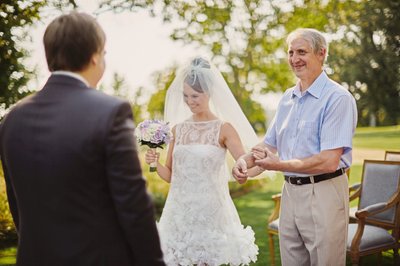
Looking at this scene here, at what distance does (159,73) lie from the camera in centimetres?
2434

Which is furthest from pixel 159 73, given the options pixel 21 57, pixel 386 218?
pixel 386 218

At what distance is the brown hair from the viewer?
172cm

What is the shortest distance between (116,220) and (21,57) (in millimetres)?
5862

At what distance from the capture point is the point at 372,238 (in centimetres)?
463

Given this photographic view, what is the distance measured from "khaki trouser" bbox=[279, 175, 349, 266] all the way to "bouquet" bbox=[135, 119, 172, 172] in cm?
116

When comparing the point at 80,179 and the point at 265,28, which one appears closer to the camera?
the point at 80,179

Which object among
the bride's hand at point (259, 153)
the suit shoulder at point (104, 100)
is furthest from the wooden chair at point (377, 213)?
the suit shoulder at point (104, 100)

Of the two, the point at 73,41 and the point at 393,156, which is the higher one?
the point at 73,41

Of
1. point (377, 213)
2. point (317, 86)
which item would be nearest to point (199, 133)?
point (317, 86)

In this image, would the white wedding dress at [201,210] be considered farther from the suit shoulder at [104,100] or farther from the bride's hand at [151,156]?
the suit shoulder at [104,100]

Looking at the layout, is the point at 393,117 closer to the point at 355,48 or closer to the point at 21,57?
the point at 355,48

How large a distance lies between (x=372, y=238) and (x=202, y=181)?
203 centimetres

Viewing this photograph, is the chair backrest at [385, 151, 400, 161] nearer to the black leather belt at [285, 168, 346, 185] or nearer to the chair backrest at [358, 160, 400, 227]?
the chair backrest at [358, 160, 400, 227]

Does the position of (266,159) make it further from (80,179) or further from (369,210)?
(369,210)
